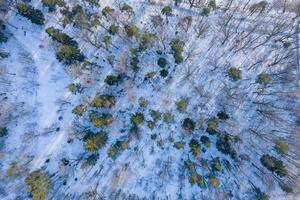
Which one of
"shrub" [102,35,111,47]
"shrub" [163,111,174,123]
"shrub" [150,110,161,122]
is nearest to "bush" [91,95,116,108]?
"shrub" [150,110,161,122]

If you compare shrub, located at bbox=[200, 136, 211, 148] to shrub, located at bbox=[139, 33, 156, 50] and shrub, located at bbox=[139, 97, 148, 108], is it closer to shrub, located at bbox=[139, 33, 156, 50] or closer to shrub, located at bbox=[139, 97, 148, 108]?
shrub, located at bbox=[139, 97, 148, 108]

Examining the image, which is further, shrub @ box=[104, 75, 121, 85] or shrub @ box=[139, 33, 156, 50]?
shrub @ box=[139, 33, 156, 50]

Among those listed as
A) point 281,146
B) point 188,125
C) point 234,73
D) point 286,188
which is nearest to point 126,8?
point 234,73

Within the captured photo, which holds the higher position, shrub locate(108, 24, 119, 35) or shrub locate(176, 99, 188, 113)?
shrub locate(108, 24, 119, 35)

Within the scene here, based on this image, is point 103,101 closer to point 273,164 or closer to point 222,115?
point 222,115

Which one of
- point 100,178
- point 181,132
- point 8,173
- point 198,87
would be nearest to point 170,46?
point 198,87

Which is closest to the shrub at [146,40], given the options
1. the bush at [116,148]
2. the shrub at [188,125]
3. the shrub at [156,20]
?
the shrub at [156,20]
